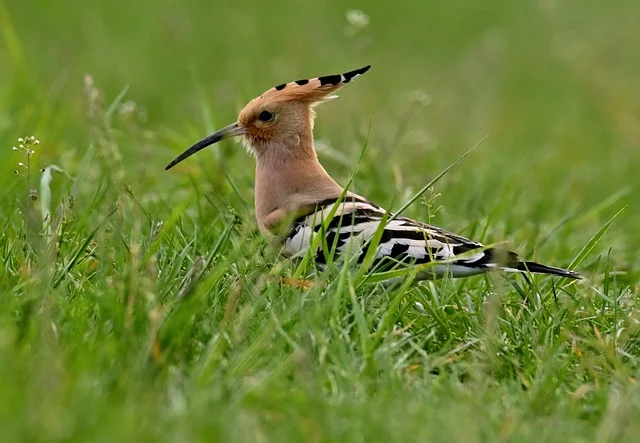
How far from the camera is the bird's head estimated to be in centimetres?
356

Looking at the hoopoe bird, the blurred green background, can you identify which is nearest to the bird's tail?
the hoopoe bird

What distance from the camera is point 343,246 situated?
296 cm

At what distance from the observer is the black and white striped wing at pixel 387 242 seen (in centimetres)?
287

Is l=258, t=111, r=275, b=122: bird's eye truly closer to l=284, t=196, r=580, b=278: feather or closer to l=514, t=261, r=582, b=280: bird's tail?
l=284, t=196, r=580, b=278: feather

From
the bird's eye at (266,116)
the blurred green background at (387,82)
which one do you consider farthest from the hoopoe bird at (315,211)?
the blurred green background at (387,82)

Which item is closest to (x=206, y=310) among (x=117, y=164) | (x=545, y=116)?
(x=117, y=164)

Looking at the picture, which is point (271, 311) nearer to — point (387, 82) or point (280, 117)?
point (280, 117)

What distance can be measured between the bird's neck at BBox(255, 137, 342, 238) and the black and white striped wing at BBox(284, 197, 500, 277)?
0.15 metres

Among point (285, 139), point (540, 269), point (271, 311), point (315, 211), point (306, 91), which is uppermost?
point (306, 91)

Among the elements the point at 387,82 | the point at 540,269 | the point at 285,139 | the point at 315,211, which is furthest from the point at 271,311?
the point at 387,82

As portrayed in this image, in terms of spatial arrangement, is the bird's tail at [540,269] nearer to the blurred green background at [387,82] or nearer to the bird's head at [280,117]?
the bird's head at [280,117]

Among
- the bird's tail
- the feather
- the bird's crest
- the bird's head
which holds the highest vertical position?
the bird's crest

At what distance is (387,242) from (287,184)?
1.80 ft

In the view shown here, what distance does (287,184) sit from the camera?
343 cm
